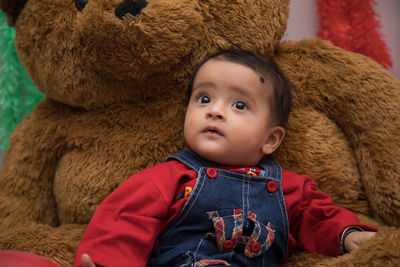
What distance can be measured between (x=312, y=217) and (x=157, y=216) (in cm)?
36

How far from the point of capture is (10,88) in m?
1.43

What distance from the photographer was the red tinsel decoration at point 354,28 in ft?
4.66

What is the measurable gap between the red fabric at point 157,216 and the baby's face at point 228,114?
0.08 meters

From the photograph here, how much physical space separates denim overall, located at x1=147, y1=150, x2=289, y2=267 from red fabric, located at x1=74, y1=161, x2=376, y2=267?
31 millimetres

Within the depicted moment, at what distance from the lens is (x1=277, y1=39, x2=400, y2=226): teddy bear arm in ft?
3.28

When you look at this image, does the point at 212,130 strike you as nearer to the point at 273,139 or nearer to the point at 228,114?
the point at 228,114

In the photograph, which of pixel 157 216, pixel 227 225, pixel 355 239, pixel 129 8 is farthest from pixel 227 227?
pixel 129 8

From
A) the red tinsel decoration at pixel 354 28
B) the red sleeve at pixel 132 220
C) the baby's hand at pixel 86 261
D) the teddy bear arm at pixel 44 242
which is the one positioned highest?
the red tinsel decoration at pixel 354 28

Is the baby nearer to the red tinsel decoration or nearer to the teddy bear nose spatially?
the teddy bear nose

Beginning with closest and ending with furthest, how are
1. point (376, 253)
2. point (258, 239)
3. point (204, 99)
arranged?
point (376, 253)
point (258, 239)
point (204, 99)

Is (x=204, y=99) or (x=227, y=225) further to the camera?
(x=204, y=99)

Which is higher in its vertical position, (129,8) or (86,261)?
(129,8)

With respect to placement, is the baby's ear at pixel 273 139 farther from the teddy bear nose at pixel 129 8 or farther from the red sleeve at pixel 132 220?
the teddy bear nose at pixel 129 8

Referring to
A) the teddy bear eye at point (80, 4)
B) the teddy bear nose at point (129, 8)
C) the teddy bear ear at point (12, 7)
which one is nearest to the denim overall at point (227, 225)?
the teddy bear nose at point (129, 8)
